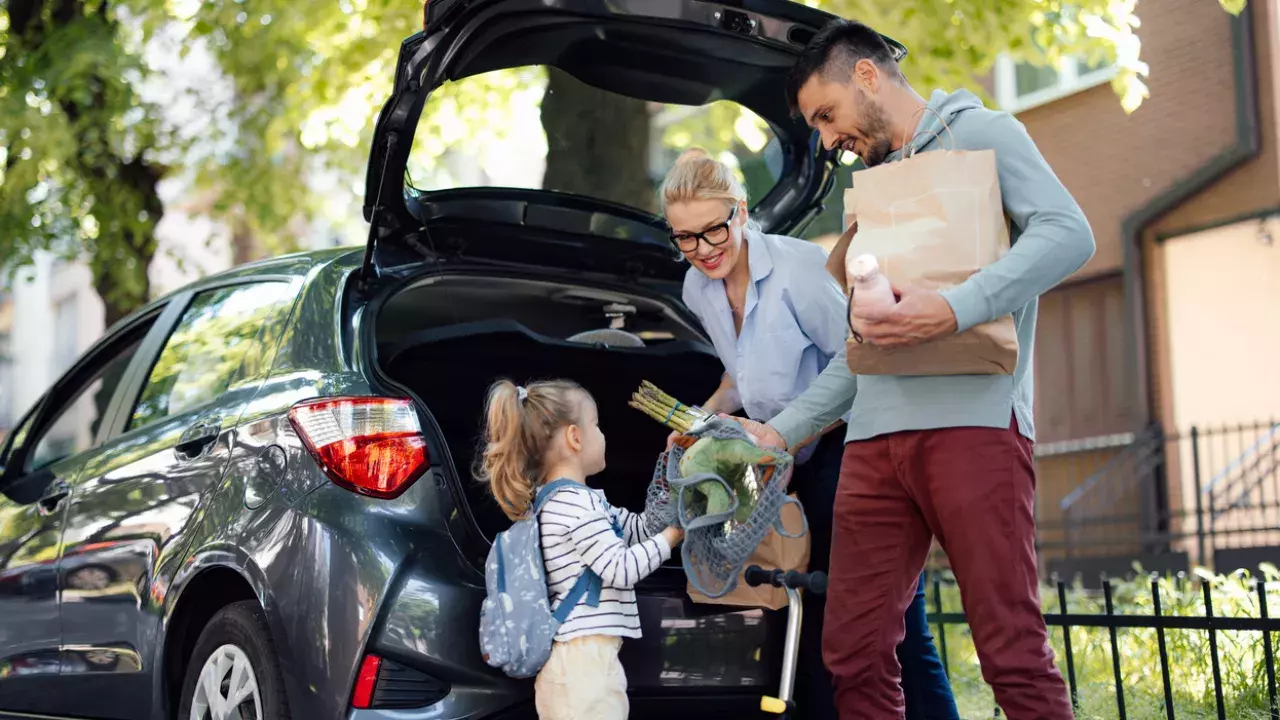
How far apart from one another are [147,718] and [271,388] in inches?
39.7

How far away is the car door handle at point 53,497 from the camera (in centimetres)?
452

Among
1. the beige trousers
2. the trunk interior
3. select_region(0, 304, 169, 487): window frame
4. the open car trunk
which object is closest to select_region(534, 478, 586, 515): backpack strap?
the beige trousers

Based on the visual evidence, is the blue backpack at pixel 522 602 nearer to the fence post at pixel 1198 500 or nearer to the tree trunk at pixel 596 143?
the tree trunk at pixel 596 143

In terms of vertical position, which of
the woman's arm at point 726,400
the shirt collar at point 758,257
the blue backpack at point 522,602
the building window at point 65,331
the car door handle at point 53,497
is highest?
the building window at point 65,331

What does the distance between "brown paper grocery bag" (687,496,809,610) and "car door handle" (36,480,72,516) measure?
2264 mm

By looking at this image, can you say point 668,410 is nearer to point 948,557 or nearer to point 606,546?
point 606,546

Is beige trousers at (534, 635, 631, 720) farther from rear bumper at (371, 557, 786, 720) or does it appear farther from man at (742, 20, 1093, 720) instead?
man at (742, 20, 1093, 720)

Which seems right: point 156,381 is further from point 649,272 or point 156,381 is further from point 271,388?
point 649,272

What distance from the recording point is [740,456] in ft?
10.8

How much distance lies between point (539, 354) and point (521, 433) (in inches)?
38.2

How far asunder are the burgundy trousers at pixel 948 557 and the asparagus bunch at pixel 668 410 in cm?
54

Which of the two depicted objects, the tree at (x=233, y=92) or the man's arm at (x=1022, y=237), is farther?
the tree at (x=233, y=92)

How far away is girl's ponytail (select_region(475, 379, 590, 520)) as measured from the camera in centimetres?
345

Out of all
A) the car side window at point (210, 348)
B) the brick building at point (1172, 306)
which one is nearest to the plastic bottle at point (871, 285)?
the car side window at point (210, 348)
